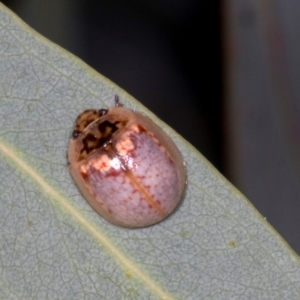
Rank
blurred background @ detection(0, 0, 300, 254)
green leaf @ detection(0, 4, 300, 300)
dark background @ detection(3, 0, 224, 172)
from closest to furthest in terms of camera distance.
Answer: green leaf @ detection(0, 4, 300, 300) → blurred background @ detection(0, 0, 300, 254) → dark background @ detection(3, 0, 224, 172)

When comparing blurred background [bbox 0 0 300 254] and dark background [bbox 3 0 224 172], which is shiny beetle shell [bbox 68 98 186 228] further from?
dark background [bbox 3 0 224 172]

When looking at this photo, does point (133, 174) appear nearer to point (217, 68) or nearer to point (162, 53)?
point (217, 68)

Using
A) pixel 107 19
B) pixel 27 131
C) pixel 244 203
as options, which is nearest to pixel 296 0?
pixel 107 19

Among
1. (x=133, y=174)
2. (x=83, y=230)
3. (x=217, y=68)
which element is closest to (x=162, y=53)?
(x=217, y=68)

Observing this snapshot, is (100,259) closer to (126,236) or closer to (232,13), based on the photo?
(126,236)

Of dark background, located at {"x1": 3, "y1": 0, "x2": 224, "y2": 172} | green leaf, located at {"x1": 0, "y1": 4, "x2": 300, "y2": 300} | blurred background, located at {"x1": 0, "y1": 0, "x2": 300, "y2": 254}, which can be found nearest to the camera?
green leaf, located at {"x1": 0, "y1": 4, "x2": 300, "y2": 300}

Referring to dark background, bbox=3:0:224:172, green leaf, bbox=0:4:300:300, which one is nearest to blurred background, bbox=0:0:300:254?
dark background, bbox=3:0:224:172
